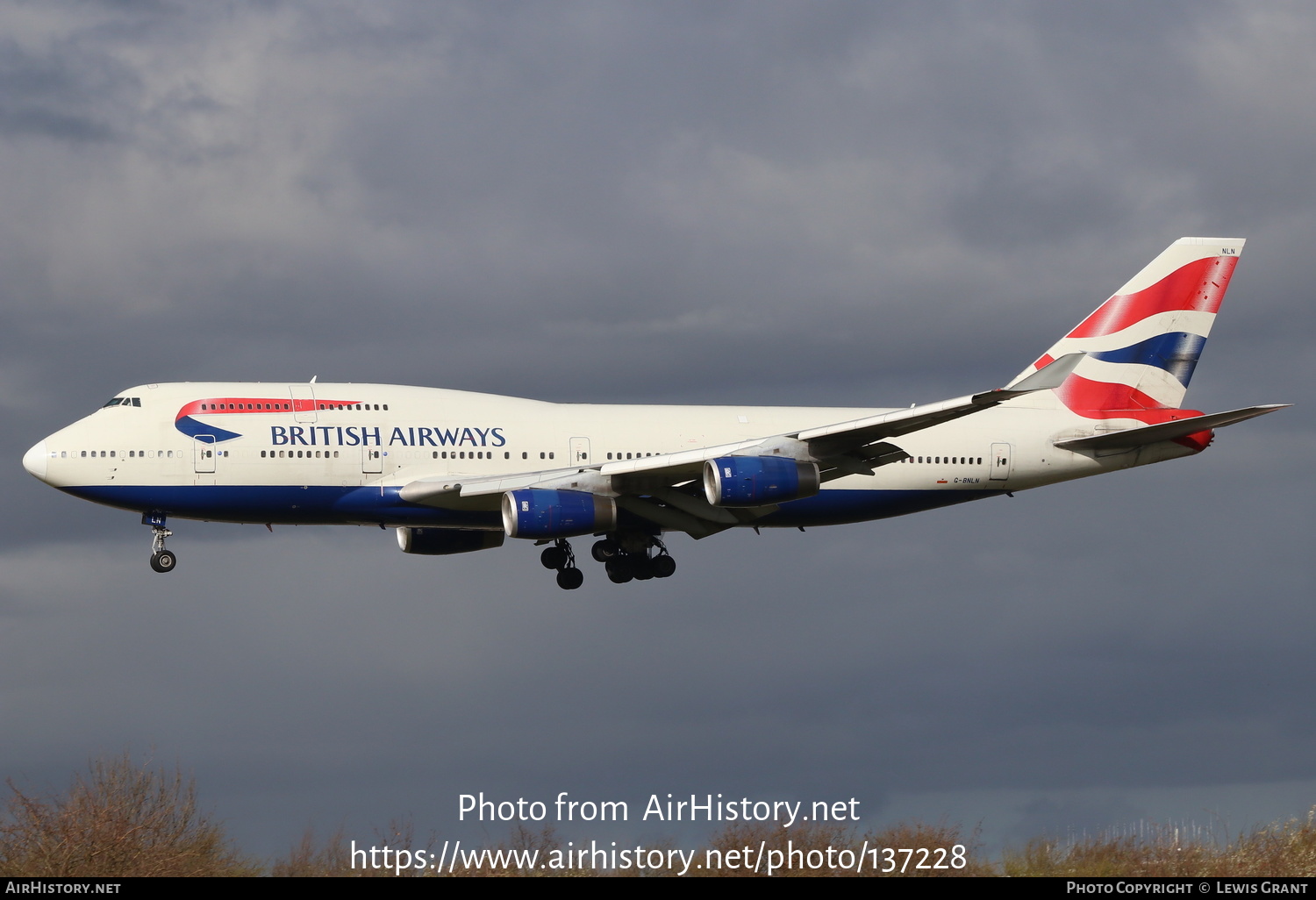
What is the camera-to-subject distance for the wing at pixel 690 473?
45.9m

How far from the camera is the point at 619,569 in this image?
54250 mm

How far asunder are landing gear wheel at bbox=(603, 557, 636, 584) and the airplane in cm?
7

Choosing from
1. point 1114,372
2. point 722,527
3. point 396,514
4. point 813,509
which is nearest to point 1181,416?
point 1114,372

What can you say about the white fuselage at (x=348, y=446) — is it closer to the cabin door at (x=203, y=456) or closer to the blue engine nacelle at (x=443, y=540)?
the cabin door at (x=203, y=456)

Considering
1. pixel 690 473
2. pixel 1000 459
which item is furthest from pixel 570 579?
pixel 1000 459

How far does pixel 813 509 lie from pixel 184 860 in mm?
26334

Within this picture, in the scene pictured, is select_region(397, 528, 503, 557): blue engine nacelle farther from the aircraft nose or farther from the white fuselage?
the aircraft nose

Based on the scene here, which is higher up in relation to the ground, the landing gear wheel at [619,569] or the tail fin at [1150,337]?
the tail fin at [1150,337]

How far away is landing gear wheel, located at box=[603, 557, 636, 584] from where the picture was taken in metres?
54.2

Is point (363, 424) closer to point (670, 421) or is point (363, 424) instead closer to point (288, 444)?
point (288, 444)

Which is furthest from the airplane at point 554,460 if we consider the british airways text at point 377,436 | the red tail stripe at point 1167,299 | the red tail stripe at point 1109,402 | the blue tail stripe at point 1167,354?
the red tail stripe at point 1167,299

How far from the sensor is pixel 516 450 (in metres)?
50.6

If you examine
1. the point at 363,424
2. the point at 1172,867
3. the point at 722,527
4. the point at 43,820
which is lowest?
the point at 1172,867

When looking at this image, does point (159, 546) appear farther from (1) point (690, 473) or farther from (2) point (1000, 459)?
(2) point (1000, 459)
